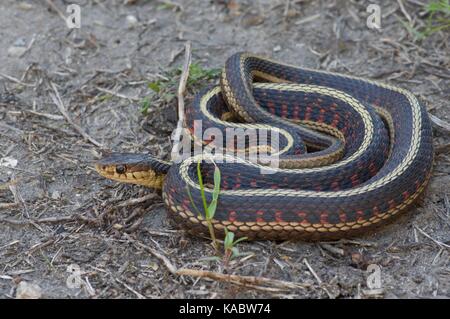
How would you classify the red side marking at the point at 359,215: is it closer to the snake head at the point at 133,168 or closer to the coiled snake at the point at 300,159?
the coiled snake at the point at 300,159

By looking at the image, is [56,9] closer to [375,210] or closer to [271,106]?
[271,106]

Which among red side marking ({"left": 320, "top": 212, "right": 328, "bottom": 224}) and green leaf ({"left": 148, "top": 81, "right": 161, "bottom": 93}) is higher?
Answer: green leaf ({"left": 148, "top": 81, "right": 161, "bottom": 93})

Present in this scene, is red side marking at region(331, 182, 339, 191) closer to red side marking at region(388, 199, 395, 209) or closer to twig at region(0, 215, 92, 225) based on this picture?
red side marking at region(388, 199, 395, 209)

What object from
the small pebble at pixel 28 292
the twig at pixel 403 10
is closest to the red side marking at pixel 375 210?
the small pebble at pixel 28 292

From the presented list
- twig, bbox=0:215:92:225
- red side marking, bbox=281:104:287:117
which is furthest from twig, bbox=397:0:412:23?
twig, bbox=0:215:92:225

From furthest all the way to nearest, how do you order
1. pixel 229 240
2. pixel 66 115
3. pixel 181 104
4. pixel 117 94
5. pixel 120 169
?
1. pixel 117 94
2. pixel 66 115
3. pixel 181 104
4. pixel 120 169
5. pixel 229 240

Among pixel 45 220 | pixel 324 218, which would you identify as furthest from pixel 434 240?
pixel 45 220
